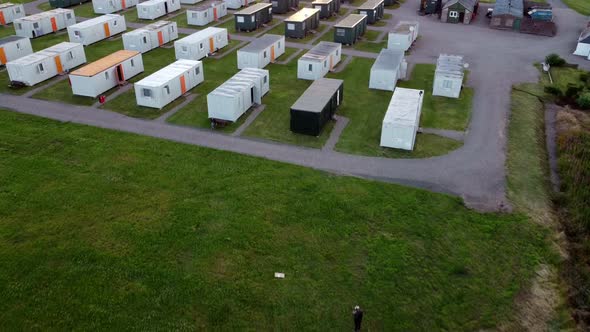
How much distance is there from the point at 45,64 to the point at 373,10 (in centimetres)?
4127

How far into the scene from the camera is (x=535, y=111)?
39.7m

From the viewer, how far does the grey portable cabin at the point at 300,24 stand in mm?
56969

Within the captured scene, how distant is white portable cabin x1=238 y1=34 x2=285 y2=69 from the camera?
46.3 meters

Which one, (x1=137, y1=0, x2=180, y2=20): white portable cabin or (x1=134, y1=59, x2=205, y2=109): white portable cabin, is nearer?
(x1=134, y1=59, x2=205, y2=109): white portable cabin

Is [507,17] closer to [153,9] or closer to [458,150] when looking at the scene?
[458,150]

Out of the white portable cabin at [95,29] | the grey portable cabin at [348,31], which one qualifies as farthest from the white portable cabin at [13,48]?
the grey portable cabin at [348,31]

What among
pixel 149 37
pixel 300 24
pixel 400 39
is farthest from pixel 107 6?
pixel 400 39

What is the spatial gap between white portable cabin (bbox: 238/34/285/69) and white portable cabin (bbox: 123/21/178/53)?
11.9 metres

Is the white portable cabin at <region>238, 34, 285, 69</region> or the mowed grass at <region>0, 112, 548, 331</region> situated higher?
the white portable cabin at <region>238, 34, 285, 69</region>

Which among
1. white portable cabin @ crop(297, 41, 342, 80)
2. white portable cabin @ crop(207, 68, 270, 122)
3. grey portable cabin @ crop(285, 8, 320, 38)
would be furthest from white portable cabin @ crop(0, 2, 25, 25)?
white portable cabin @ crop(297, 41, 342, 80)

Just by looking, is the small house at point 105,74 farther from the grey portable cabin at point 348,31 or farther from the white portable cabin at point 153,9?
the grey portable cabin at point 348,31

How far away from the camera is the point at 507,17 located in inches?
2469

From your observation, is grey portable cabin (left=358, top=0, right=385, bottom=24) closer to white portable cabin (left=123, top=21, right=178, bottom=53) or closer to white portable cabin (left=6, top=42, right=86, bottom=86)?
white portable cabin (left=123, top=21, right=178, bottom=53)

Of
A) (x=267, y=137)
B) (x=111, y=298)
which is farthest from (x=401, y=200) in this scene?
(x=111, y=298)
